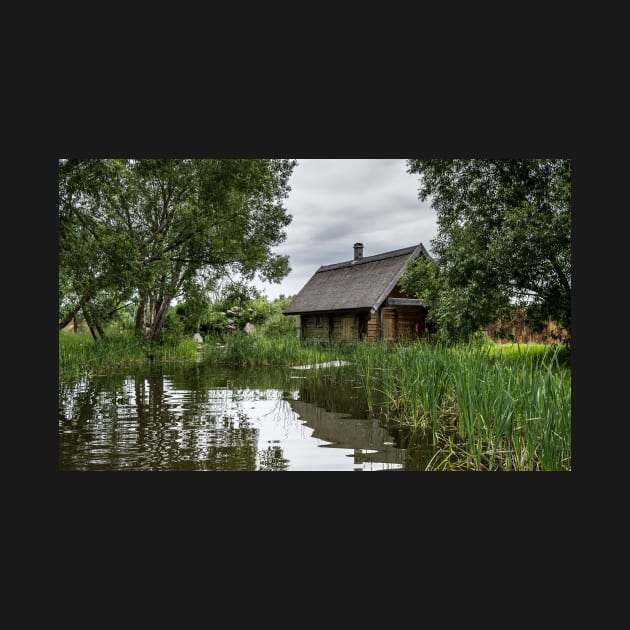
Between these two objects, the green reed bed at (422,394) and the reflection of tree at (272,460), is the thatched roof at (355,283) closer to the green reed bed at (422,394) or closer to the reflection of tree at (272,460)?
the green reed bed at (422,394)

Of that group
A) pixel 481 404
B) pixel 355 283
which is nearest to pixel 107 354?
pixel 481 404

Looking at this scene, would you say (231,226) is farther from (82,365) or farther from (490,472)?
(490,472)

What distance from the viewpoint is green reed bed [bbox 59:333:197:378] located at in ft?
29.5

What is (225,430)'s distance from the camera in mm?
4738

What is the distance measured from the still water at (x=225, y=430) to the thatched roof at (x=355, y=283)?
30.0 ft

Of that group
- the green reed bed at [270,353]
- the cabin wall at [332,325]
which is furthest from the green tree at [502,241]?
the cabin wall at [332,325]

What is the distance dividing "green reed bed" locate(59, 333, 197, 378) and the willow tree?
79 centimetres

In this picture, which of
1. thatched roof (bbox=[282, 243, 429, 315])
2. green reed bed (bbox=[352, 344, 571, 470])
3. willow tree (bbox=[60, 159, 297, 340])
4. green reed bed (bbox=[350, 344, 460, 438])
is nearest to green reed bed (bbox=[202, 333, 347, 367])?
willow tree (bbox=[60, 159, 297, 340])

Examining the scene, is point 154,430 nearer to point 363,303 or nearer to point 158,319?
point 158,319

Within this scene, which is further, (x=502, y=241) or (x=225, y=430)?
(x=502, y=241)

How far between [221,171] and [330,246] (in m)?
3.50

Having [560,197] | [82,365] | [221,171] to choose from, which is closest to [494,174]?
[560,197]

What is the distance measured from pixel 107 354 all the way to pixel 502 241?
849 centimetres

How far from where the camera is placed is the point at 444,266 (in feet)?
29.8
